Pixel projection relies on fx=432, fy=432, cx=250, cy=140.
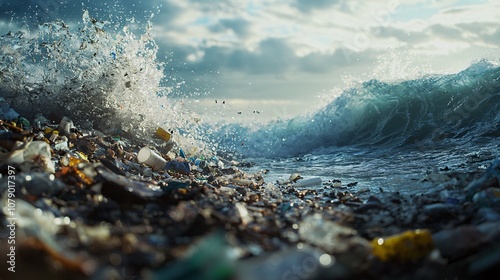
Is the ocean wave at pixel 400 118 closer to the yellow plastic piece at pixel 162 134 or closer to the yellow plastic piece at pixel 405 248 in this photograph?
the yellow plastic piece at pixel 162 134

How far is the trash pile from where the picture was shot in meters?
1.37

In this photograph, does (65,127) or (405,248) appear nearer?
(405,248)

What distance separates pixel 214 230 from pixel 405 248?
787mm

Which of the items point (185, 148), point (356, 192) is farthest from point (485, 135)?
point (185, 148)

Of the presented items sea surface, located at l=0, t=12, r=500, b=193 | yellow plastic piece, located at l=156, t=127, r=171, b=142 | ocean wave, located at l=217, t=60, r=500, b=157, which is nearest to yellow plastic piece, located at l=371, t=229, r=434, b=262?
sea surface, located at l=0, t=12, r=500, b=193

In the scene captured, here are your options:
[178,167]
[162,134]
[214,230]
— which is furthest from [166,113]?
[214,230]

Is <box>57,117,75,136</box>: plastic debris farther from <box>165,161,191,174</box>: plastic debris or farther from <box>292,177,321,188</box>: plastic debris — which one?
<box>292,177,321,188</box>: plastic debris

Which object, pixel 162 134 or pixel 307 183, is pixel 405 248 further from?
pixel 162 134

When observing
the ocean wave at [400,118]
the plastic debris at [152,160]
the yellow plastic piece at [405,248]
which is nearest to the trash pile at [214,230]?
the yellow plastic piece at [405,248]

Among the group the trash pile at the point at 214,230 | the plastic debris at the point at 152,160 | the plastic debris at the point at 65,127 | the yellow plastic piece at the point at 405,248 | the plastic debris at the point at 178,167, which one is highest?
the plastic debris at the point at 65,127

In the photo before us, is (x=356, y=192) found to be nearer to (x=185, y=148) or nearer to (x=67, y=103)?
(x=185, y=148)

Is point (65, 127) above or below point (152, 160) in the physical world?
above

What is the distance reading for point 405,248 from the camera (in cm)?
168

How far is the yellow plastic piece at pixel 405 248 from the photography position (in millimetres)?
1661
